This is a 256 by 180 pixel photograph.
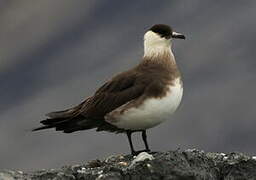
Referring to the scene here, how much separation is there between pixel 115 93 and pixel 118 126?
0.54 meters

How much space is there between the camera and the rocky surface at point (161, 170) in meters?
7.11

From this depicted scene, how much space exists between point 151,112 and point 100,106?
0.94 meters

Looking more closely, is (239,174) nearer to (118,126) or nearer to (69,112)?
(118,126)

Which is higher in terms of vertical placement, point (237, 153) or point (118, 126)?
point (118, 126)

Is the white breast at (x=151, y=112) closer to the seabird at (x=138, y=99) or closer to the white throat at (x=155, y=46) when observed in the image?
the seabird at (x=138, y=99)

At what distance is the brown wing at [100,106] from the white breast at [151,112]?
242 mm

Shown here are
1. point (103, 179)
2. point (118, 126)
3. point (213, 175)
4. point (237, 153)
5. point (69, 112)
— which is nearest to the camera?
point (103, 179)

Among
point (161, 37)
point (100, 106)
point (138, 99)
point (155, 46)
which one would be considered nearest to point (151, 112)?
point (138, 99)

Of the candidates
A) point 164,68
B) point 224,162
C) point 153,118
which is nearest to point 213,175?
point 224,162

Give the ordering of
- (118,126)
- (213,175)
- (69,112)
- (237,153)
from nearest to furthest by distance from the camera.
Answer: (213,175), (237,153), (118,126), (69,112)

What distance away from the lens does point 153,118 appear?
28.3 feet

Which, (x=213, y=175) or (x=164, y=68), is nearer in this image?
(x=213, y=175)

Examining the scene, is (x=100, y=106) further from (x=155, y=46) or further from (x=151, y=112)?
(x=155, y=46)

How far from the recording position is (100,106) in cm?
908
